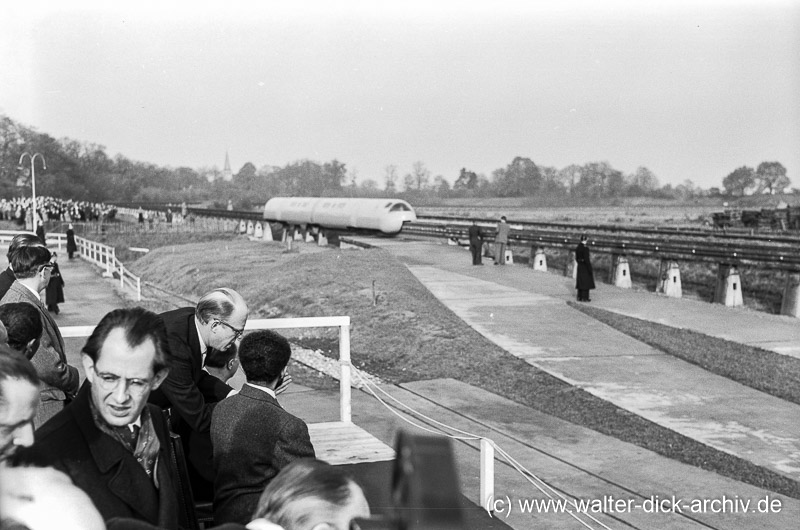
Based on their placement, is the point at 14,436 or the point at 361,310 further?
the point at 361,310

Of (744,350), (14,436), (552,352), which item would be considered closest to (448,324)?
(552,352)

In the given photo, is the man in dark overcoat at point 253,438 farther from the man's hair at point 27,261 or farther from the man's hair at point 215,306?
the man's hair at point 27,261

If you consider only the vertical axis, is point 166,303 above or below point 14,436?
below

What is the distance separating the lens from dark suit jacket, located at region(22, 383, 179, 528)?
2869 mm

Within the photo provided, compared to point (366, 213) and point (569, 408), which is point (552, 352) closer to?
point (569, 408)

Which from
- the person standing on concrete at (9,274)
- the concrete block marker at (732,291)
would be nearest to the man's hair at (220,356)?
the person standing on concrete at (9,274)

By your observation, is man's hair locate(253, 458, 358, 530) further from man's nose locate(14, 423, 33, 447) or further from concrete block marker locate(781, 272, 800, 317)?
concrete block marker locate(781, 272, 800, 317)

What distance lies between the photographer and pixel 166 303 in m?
27.7

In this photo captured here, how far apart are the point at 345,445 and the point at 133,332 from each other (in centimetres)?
459

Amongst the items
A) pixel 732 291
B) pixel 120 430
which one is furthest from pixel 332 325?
pixel 732 291

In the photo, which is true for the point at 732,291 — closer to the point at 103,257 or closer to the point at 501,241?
the point at 501,241

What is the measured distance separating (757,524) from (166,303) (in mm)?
22134

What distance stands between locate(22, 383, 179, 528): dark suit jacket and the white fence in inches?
988

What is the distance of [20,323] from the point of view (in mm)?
4613
